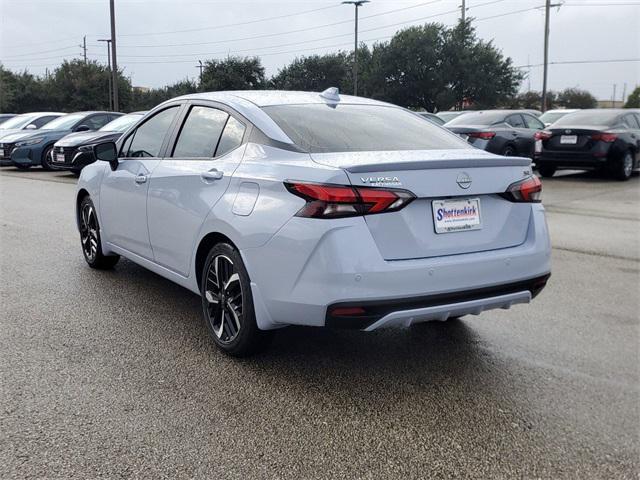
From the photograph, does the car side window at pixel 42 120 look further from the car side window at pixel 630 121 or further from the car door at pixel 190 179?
the car door at pixel 190 179

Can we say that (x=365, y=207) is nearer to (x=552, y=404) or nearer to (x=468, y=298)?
(x=468, y=298)

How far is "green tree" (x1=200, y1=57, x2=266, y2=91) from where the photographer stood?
6184cm

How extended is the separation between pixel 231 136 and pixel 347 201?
4.04 ft

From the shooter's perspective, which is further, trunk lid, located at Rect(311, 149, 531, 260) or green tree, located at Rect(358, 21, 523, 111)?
green tree, located at Rect(358, 21, 523, 111)

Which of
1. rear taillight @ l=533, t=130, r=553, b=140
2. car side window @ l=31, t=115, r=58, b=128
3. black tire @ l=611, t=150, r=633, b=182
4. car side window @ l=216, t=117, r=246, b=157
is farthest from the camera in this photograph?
car side window @ l=31, t=115, r=58, b=128

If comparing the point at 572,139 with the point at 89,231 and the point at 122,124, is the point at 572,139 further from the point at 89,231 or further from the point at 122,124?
the point at 89,231

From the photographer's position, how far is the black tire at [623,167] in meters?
13.4

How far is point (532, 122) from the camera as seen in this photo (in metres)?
15.7

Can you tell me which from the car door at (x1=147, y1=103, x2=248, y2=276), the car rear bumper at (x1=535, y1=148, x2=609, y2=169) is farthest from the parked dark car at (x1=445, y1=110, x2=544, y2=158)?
the car door at (x1=147, y1=103, x2=248, y2=276)

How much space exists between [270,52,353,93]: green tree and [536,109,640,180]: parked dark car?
5538 centimetres

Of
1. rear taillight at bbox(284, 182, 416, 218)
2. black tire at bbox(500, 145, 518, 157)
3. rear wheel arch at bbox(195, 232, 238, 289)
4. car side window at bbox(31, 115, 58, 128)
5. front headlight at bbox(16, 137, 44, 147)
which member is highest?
car side window at bbox(31, 115, 58, 128)

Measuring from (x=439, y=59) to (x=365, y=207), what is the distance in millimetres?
58999

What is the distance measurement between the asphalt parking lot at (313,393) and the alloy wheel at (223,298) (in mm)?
170

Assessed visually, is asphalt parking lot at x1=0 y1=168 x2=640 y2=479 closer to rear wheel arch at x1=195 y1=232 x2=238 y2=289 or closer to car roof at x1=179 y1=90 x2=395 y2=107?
rear wheel arch at x1=195 y1=232 x2=238 y2=289
